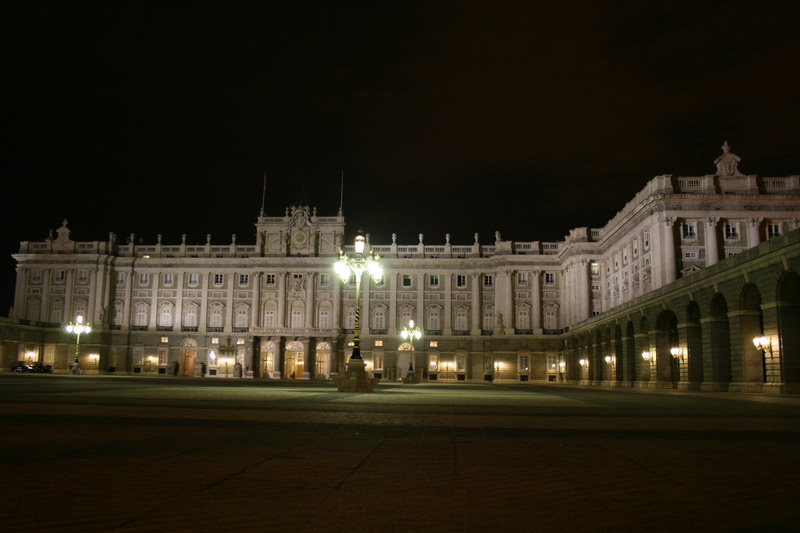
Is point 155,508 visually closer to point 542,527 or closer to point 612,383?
point 542,527

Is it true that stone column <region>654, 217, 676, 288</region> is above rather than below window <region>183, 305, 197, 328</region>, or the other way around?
above

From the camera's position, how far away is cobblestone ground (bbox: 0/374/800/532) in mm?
5020

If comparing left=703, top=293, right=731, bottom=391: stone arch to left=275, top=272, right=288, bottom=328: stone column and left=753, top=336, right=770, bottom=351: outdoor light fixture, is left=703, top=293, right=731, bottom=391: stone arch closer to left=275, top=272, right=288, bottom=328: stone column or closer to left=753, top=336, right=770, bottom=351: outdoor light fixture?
left=753, top=336, right=770, bottom=351: outdoor light fixture

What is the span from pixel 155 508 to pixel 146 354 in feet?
312

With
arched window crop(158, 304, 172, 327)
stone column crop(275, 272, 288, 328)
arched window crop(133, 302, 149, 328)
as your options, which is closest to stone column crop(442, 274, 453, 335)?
stone column crop(275, 272, 288, 328)

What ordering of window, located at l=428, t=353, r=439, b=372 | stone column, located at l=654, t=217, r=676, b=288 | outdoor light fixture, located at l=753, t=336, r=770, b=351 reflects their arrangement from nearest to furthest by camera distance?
outdoor light fixture, located at l=753, t=336, r=770, b=351, stone column, located at l=654, t=217, r=676, b=288, window, located at l=428, t=353, r=439, b=372

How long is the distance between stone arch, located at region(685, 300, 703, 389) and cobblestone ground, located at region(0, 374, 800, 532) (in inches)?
1175

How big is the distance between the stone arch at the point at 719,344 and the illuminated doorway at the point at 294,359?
202 ft

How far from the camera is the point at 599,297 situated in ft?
274

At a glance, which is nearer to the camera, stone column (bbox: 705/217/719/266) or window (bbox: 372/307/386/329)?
stone column (bbox: 705/217/719/266)

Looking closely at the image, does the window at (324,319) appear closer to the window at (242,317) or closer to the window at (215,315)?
the window at (242,317)

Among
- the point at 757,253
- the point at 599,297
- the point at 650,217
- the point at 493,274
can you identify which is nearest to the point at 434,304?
the point at 493,274

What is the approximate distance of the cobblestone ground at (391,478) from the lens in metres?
5.02

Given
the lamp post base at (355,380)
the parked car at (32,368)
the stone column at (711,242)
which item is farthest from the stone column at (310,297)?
the lamp post base at (355,380)
